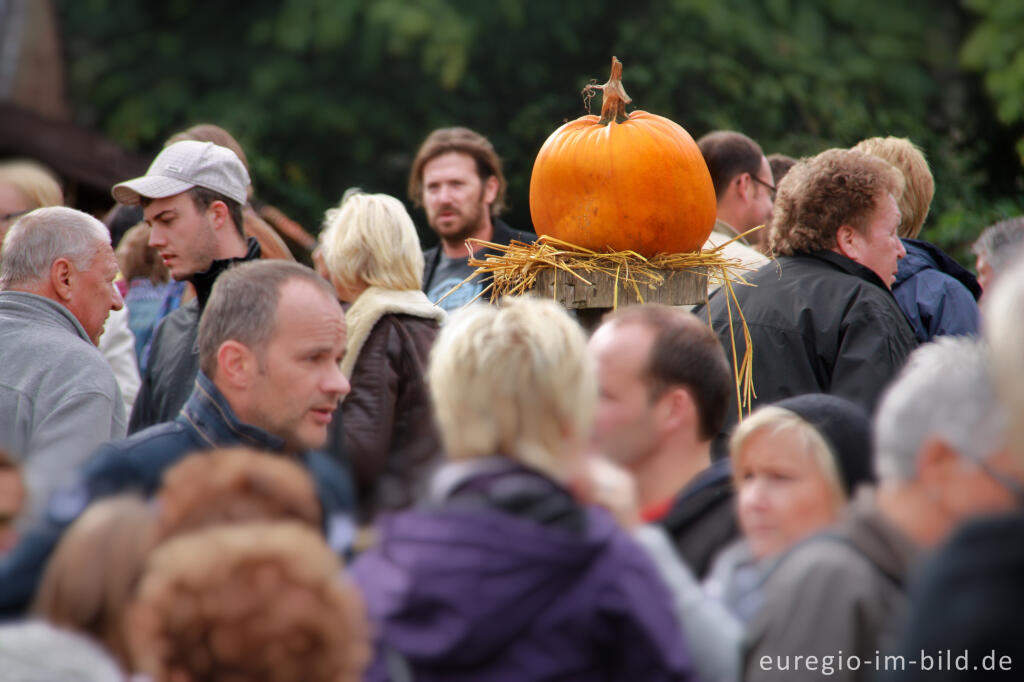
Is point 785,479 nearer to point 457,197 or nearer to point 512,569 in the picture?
point 512,569

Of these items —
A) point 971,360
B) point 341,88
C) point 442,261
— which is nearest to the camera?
point 971,360

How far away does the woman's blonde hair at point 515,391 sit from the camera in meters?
2.12

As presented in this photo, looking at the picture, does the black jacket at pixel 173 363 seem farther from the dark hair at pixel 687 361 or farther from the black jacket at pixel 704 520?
the black jacket at pixel 704 520

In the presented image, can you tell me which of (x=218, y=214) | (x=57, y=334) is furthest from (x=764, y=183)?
(x=57, y=334)

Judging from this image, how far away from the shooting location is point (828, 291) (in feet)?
13.6

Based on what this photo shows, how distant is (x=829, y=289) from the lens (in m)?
4.16

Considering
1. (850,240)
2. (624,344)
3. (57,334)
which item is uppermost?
(850,240)

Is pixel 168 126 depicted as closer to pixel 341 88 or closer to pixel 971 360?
pixel 341 88

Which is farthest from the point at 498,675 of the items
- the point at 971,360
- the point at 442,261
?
the point at 442,261

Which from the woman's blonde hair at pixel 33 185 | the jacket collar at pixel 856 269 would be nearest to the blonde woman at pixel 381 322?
the jacket collar at pixel 856 269

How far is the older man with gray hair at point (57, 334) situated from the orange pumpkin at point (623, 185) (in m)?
1.66

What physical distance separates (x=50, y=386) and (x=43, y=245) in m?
0.57

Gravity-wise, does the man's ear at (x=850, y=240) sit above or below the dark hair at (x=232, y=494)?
above

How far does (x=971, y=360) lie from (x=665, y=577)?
678mm
